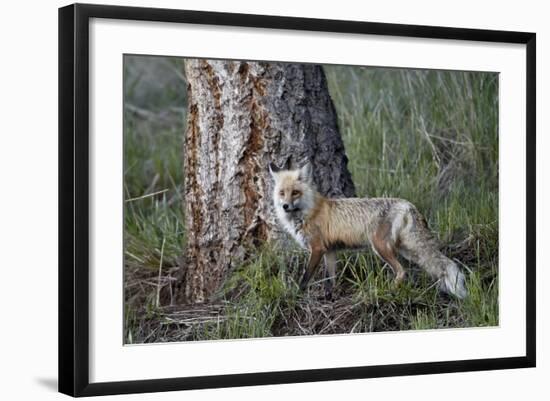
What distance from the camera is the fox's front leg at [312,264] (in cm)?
556

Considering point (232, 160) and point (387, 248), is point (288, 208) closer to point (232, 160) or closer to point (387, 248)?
point (232, 160)

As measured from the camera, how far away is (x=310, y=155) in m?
5.65

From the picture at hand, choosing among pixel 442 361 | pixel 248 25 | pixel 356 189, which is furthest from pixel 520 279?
pixel 248 25

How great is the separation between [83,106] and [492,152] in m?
2.20

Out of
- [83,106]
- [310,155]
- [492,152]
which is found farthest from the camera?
[492,152]

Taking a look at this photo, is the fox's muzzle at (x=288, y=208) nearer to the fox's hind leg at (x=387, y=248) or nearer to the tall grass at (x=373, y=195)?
the tall grass at (x=373, y=195)

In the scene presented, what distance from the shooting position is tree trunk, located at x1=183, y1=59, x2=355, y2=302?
18.1ft

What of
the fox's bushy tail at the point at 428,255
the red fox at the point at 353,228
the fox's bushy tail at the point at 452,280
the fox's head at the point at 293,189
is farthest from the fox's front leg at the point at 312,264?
the fox's bushy tail at the point at 452,280

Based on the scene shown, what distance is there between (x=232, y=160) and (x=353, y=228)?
685 millimetres

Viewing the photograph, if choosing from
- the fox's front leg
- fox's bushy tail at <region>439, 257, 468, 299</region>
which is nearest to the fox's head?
the fox's front leg

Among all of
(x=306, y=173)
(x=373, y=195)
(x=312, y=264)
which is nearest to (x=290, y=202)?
(x=306, y=173)

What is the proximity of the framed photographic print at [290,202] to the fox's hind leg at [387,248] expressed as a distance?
0.01 metres

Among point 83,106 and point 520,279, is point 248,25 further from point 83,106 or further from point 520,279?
point 520,279

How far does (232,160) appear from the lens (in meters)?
5.54
